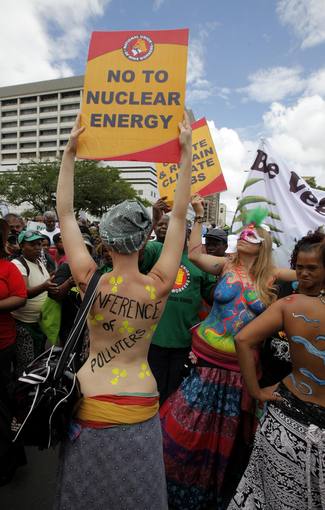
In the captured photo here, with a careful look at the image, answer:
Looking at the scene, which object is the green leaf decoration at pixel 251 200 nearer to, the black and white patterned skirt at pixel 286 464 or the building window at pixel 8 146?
the black and white patterned skirt at pixel 286 464

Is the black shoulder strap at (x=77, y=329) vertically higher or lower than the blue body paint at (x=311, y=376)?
higher

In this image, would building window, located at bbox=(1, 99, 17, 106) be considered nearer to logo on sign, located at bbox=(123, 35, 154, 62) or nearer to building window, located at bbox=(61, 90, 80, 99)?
building window, located at bbox=(61, 90, 80, 99)

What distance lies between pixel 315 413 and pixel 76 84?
81721 millimetres

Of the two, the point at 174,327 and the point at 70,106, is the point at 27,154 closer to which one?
the point at 70,106

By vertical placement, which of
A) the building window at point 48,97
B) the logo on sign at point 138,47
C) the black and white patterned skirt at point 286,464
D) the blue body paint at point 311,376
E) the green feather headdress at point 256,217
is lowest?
the black and white patterned skirt at point 286,464

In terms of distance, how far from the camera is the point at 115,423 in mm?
1426

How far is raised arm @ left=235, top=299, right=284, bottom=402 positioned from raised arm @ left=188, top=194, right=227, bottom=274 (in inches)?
36.0

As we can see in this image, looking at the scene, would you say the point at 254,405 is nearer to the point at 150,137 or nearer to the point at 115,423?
the point at 115,423

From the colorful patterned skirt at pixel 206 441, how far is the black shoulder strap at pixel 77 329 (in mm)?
1380

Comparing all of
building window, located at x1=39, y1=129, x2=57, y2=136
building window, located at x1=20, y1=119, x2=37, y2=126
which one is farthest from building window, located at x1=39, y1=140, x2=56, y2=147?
building window, located at x1=20, y1=119, x2=37, y2=126

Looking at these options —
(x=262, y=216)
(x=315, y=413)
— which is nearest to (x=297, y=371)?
(x=315, y=413)

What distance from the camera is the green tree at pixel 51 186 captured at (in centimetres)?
3272

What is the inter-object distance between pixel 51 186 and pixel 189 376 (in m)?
32.4

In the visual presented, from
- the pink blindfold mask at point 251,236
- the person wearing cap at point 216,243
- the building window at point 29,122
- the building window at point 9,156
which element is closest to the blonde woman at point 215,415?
the pink blindfold mask at point 251,236
